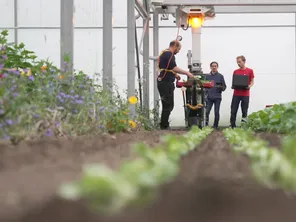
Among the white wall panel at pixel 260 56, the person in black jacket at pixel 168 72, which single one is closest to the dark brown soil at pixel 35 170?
the person in black jacket at pixel 168 72

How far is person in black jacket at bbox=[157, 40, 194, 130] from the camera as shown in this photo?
34.1ft

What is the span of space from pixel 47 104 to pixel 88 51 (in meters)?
2.45

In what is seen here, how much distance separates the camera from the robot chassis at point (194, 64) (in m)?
11.0

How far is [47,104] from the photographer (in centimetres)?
481

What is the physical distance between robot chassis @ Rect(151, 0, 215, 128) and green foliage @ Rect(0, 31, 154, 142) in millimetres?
4177

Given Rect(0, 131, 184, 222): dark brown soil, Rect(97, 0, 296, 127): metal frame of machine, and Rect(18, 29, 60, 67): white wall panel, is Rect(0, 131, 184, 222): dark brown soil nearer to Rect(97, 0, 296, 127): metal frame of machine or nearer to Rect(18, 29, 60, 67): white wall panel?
Rect(18, 29, 60, 67): white wall panel

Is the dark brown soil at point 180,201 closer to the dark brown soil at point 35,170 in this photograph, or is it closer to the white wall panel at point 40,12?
the dark brown soil at point 35,170

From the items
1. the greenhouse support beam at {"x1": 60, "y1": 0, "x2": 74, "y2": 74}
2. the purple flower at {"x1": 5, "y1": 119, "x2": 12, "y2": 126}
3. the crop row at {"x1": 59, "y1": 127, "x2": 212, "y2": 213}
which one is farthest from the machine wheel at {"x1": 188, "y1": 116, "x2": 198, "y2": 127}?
the crop row at {"x1": 59, "y1": 127, "x2": 212, "y2": 213}

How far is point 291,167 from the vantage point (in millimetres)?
1918

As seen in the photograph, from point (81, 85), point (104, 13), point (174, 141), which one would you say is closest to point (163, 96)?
point (104, 13)

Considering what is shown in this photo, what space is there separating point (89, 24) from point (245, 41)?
9.44m

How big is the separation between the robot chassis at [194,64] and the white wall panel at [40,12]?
4.55 metres

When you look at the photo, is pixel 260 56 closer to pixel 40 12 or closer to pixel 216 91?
pixel 216 91

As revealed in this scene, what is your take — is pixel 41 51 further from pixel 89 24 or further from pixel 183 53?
pixel 183 53
